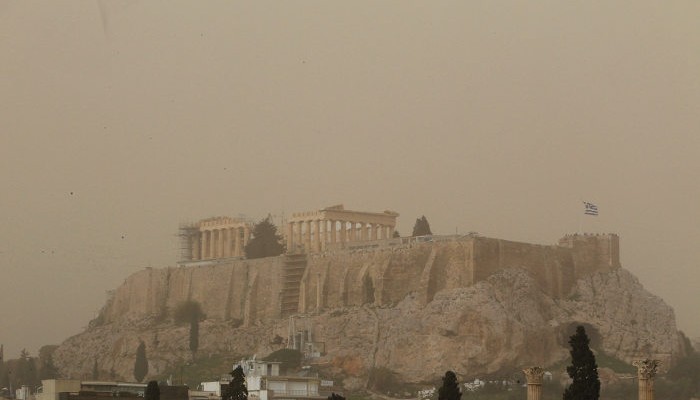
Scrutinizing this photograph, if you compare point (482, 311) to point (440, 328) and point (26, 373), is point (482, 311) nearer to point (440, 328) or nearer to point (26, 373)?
point (440, 328)

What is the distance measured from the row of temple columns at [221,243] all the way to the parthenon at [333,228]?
700 centimetres

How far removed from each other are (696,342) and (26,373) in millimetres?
52159

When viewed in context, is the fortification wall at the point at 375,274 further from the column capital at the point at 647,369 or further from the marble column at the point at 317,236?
the column capital at the point at 647,369

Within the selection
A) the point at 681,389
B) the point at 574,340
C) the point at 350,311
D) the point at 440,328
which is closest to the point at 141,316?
the point at 350,311

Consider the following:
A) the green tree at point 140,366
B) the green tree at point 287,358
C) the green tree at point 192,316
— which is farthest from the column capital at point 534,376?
the green tree at point 192,316

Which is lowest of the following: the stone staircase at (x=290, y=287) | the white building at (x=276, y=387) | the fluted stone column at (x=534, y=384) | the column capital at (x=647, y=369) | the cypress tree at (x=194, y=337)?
the fluted stone column at (x=534, y=384)

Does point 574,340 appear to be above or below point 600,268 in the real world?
below

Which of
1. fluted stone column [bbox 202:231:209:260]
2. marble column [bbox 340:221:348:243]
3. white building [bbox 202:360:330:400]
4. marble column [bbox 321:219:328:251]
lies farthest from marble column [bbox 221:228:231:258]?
white building [bbox 202:360:330:400]

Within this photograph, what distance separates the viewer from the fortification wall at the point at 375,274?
14725 centimetres

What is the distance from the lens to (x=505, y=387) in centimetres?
13975

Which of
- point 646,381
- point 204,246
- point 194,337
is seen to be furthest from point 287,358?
point 646,381

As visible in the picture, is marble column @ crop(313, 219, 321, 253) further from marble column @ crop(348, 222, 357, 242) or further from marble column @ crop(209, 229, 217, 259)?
marble column @ crop(209, 229, 217, 259)

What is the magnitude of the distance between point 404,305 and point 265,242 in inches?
885

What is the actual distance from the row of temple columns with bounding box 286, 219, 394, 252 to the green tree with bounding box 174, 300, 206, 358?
8644 mm
